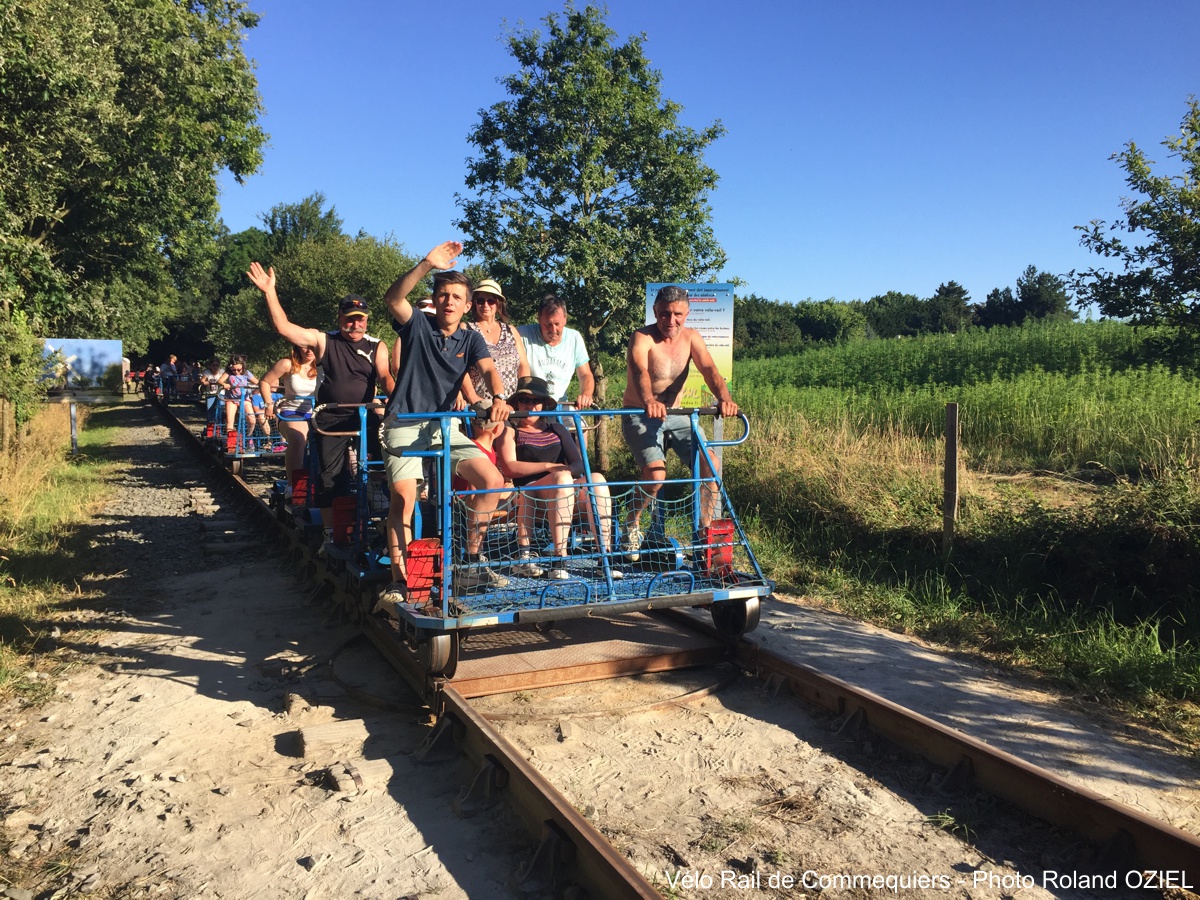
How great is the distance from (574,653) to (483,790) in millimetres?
1707

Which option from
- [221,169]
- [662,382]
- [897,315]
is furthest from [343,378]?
[897,315]

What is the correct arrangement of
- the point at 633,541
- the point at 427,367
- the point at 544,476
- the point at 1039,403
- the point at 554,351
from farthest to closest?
1. the point at 1039,403
2. the point at 554,351
3. the point at 544,476
4. the point at 633,541
5. the point at 427,367

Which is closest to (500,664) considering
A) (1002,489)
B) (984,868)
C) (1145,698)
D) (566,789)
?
(566,789)

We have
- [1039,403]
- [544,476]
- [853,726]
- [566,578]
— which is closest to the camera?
[853,726]

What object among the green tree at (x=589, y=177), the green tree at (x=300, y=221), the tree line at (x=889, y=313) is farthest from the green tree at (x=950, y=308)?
the green tree at (x=589, y=177)

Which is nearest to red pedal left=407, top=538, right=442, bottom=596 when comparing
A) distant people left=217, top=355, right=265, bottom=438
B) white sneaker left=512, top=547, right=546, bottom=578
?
white sneaker left=512, top=547, right=546, bottom=578

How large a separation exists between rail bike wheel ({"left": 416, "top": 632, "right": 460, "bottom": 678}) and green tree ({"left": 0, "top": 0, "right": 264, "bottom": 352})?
8709 mm

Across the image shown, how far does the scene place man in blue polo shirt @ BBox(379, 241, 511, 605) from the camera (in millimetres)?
5445

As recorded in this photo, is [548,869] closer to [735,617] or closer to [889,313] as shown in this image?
[735,617]

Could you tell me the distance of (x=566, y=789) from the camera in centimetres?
404

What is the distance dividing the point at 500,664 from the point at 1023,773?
2887 millimetres

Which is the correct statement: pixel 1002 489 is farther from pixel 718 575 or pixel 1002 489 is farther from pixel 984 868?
pixel 984 868

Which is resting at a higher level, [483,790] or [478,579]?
[478,579]

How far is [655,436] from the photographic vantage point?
6496mm
